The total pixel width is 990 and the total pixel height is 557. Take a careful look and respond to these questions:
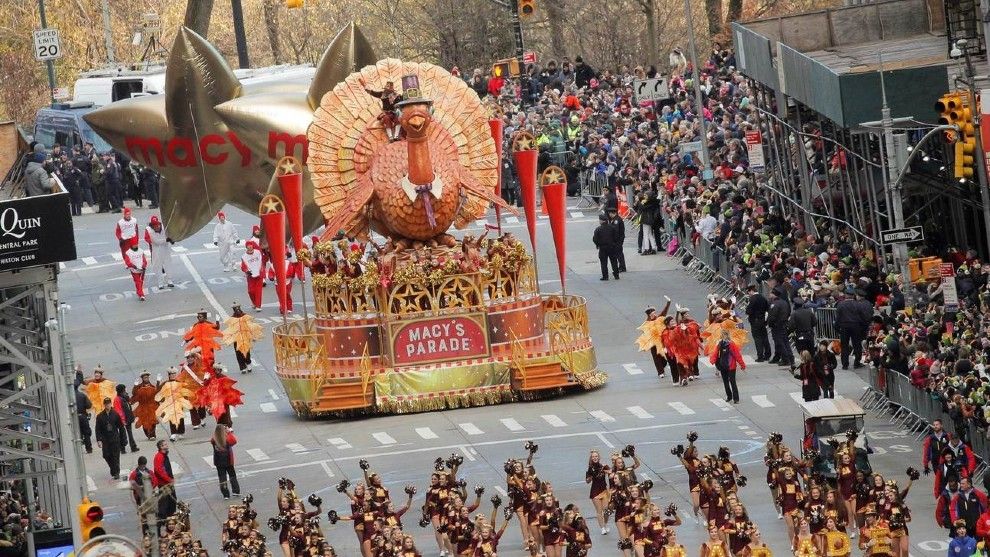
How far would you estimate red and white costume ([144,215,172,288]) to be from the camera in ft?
157

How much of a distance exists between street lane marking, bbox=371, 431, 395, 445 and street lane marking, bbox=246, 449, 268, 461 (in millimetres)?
1745

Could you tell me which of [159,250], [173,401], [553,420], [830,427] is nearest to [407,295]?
[553,420]

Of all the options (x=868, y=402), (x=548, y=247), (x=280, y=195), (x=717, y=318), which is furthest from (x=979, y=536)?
(x=548, y=247)

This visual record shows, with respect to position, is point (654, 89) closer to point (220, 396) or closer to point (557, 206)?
point (557, 206)

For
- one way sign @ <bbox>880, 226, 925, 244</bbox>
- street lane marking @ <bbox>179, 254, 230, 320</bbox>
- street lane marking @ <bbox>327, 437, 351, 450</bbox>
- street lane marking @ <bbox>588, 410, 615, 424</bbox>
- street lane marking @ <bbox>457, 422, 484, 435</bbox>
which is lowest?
street lane marking @ <bbox>588, 410, 615, 424</bbox>

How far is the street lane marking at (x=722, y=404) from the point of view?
117ft

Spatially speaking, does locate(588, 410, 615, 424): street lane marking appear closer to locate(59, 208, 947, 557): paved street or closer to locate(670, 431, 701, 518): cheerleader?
locate(59, 208, 947, 557): paved street

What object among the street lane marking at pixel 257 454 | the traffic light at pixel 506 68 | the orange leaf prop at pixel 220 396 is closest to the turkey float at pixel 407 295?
the street lane marking at pixel 257 454

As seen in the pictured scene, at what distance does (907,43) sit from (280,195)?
14.3m

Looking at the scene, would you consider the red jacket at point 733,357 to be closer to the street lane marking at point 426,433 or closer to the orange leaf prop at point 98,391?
the street lane marking at point 426,433

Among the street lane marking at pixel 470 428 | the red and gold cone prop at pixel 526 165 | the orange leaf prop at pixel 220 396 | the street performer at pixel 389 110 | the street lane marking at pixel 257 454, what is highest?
the street performer at pixel 389 110

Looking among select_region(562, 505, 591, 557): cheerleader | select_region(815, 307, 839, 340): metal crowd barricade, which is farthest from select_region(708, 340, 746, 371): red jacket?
select_region(562, 505, 591, 557): cheerleader

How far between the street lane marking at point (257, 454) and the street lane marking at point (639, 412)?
5714 mm

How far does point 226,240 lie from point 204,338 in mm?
11841
